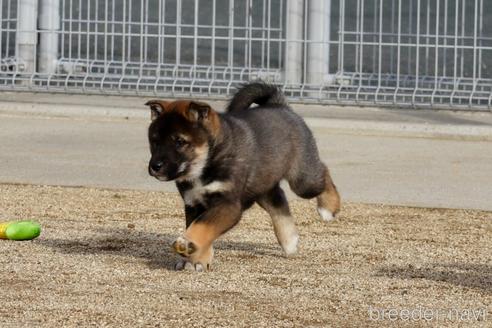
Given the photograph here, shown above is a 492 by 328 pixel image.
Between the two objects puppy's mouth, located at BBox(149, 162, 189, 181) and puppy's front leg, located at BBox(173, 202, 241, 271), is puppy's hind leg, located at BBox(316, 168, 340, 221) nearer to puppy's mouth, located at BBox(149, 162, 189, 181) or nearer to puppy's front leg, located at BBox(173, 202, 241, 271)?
puppy's front leg, located at BBox(173, 202, 241, 271)

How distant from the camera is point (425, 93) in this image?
14.3 metres

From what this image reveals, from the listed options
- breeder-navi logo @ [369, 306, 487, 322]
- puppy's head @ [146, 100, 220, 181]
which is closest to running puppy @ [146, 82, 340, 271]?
puppy's head @ [146, 100, 220, 181]

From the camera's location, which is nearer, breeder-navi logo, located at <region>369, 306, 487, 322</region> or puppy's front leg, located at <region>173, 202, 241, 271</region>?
breeder-navi logo, located at <region>369, 306, 487, 322</region>

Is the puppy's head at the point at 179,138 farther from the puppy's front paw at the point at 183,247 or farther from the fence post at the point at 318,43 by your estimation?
the fence post at the point at 318,43

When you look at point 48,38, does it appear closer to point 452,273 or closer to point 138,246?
point 138,246

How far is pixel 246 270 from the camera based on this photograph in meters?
6.81

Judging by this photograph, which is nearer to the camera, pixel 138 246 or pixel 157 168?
pixel 157 168

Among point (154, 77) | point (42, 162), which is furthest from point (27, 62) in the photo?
point (42, 162)

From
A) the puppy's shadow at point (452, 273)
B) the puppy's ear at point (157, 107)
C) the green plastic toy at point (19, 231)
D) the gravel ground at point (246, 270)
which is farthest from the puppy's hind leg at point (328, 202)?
the green plastic toy at point (19, 231)

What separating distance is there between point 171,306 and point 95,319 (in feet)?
1.33

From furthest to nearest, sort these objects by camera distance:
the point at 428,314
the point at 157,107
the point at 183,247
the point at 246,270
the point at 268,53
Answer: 1. the point at 268,53
2. the point at 246,270
3. the point at 157,107
4. the point at 183,247
5. the point at 428,314

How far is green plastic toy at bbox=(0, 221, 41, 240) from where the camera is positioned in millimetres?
7477

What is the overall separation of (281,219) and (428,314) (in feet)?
5.76

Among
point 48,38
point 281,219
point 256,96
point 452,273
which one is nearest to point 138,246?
point 281,219
